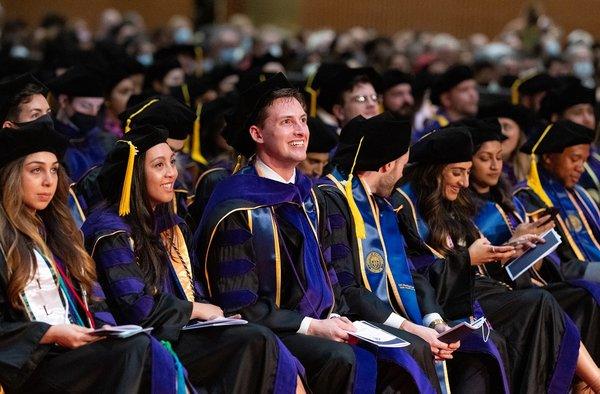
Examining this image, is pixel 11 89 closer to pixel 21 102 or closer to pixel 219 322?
pixel 21 102

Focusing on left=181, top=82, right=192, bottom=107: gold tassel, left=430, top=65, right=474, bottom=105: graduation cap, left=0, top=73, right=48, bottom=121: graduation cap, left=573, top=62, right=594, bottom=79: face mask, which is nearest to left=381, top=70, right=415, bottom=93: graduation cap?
left=430, top=65, right=474, bottom=105: graduation cap

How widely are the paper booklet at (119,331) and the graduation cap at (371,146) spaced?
169 centimetres

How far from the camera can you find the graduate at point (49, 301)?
4660 mm

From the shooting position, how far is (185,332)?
17.1ft

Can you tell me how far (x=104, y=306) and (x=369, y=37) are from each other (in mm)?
14080

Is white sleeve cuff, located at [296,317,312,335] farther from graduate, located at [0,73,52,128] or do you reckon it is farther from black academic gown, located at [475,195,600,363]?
graduate, located at [0,73,52,128]

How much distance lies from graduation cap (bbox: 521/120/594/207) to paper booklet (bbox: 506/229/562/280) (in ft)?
3.74

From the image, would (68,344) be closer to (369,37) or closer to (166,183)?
(166,183)

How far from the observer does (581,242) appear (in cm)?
763

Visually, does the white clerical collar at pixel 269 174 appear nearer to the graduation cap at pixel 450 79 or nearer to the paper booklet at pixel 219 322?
the paper booklet at pixel 219 322

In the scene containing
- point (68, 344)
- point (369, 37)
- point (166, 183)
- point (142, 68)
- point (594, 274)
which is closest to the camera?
point (68, 344)

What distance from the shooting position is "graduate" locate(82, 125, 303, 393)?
500 centimetres

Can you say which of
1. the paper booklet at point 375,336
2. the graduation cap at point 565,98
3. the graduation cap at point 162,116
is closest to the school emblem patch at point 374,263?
the paper booklet at point 375,336

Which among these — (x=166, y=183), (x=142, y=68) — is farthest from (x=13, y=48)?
(x=166, y=183)
